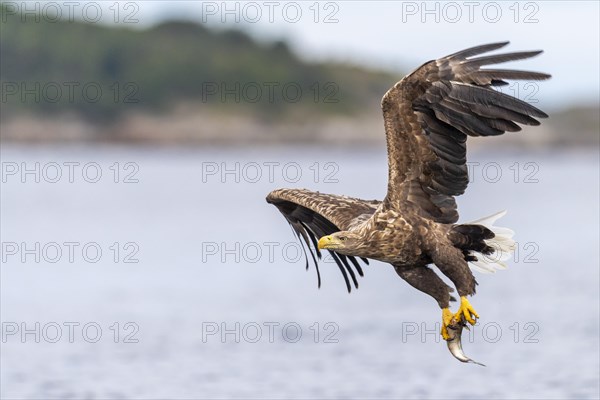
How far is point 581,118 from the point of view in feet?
526

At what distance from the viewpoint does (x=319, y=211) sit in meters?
12.2

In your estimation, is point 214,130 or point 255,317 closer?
point 255,317

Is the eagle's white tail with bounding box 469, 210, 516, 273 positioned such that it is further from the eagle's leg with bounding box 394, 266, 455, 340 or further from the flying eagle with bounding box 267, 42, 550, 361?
the eagle's leg with bounding box 394, 266, 455, 340

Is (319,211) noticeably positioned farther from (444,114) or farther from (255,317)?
(255,317)

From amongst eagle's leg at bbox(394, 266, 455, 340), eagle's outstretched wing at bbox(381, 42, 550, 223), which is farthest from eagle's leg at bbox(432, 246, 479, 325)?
eagle's outstretched wing at bbox(381, 42, 550, 223)

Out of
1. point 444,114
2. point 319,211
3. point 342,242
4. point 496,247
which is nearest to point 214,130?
point 319,211

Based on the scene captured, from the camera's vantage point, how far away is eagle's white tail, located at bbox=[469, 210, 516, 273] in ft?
36.8

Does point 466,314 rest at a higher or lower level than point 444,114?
lower

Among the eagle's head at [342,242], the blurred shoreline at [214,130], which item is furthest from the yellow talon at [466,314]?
the blurred shoreline at [214,130]

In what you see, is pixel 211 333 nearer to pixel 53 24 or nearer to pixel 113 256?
pixel 113 256

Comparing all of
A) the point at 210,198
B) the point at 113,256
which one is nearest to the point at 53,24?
the point at 210,198

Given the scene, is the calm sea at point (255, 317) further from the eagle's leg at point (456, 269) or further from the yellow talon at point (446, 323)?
the eagle's leg at point (456, 269)

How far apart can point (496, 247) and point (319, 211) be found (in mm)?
1769

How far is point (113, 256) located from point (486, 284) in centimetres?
804
